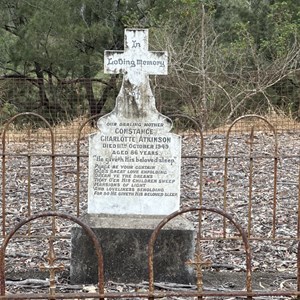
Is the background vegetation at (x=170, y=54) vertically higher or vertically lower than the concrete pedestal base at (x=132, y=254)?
higher

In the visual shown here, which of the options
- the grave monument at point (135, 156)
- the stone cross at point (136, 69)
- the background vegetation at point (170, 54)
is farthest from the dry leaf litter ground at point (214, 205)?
the background vegetation at point (170, 54)

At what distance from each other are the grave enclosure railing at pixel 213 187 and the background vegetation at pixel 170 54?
227 cm

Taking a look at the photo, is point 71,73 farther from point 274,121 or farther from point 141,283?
point 141,283

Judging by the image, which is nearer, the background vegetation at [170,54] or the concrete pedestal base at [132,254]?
→ the concrete pedestal base at [132,254]

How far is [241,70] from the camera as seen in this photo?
12609 mm

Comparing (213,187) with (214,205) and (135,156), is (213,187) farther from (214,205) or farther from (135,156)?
(135,156)

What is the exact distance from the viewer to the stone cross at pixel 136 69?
14.3 feet

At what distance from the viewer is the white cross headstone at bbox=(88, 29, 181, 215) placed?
171 inches

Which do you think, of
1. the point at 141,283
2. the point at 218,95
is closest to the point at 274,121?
the point at 218,95

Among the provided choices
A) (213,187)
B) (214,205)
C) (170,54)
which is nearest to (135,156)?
(214,205)

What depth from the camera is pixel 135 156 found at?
14.3ft

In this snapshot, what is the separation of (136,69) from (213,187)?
10.7 ft

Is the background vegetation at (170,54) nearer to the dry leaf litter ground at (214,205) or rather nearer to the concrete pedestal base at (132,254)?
the dry leaf litter ground at (214,205)

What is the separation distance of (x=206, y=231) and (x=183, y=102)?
754 cm
